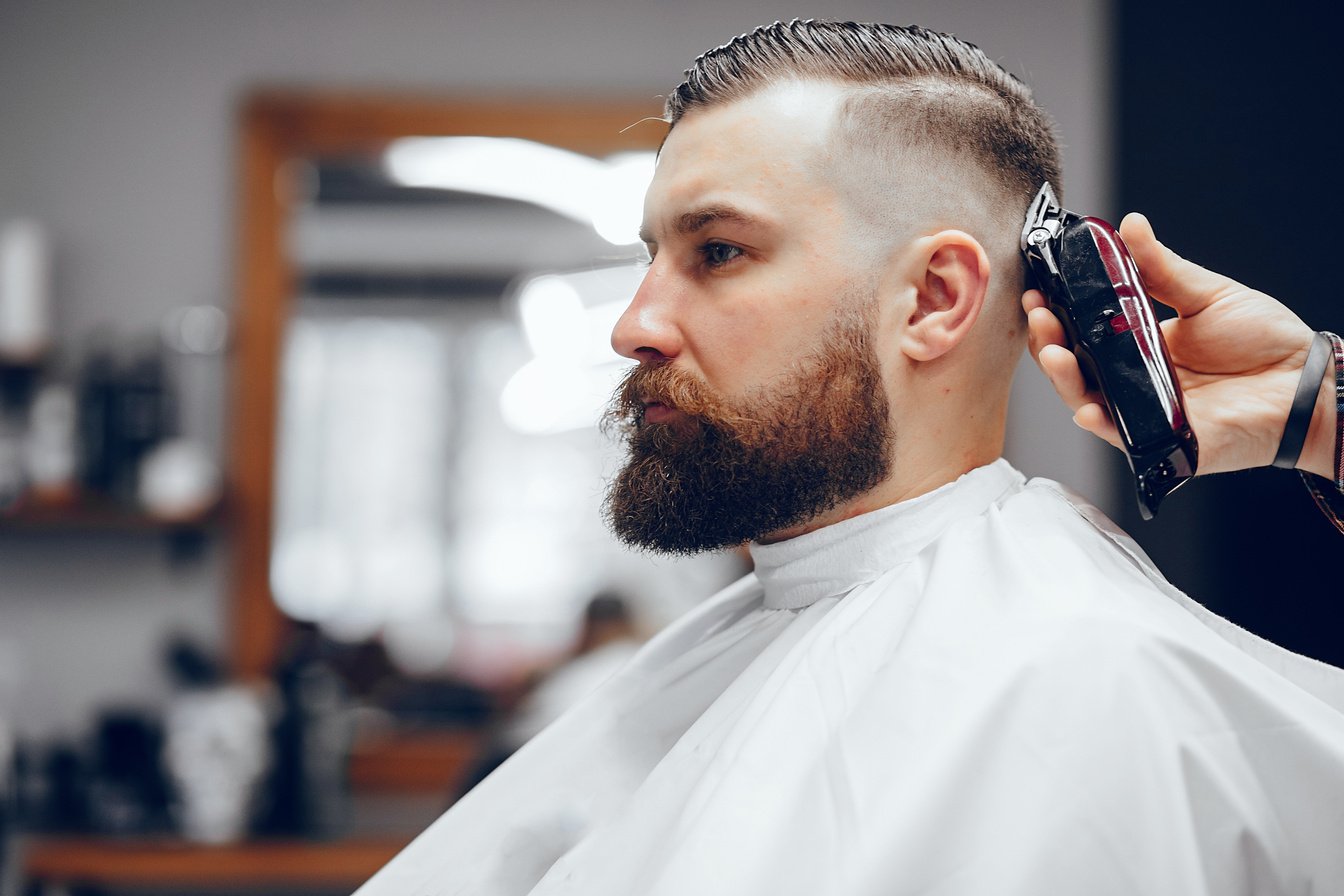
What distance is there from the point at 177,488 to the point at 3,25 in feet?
4.94

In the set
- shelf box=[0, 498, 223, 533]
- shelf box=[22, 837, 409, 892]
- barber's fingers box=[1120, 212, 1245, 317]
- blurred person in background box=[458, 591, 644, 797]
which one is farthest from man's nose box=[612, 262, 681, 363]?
shelf box=[0, 498, 223, 533]

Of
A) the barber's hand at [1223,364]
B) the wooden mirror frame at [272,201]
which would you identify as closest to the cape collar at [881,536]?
the barber's hand at [1223,364]

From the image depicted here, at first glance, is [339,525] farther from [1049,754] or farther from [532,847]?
[1049,754]

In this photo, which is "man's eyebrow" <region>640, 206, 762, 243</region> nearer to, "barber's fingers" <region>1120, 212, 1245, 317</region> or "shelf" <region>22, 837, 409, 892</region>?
"barber's fingers" <region>1120, 212, 1245, 317</region>

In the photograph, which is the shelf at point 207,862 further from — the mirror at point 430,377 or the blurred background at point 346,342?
the mirror at point 430,377

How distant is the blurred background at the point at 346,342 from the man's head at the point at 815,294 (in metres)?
1.99

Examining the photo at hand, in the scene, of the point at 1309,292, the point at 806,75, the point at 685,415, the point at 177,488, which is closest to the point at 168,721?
the point at 177,488

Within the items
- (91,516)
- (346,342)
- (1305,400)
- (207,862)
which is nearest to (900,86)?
(1305,400)

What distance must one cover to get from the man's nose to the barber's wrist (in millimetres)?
633

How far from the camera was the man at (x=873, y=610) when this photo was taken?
76 centimetres

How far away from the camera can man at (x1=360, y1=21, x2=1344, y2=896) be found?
757 millimetres

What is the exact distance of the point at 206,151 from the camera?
127 inches

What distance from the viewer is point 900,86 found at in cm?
113

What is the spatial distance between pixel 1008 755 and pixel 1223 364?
605 millimetres
